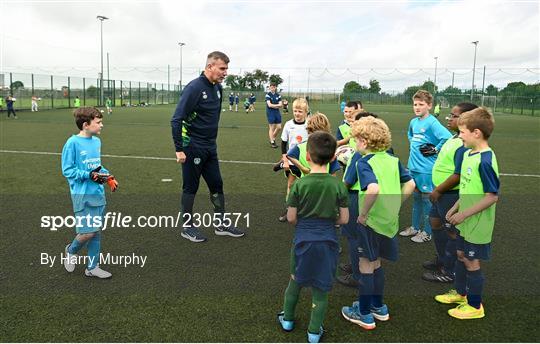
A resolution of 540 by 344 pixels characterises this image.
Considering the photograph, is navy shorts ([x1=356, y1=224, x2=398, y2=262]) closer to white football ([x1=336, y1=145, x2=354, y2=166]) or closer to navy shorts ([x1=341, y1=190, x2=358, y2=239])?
navy shorts ([x1=341, y1=190, x2=358, y2=239])

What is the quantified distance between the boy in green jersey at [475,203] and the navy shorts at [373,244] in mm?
533

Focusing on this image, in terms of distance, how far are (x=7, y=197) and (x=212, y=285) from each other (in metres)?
4.65

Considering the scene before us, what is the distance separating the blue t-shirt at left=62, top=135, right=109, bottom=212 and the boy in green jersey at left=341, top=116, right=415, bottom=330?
238 cm

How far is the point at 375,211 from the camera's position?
321 centimetres

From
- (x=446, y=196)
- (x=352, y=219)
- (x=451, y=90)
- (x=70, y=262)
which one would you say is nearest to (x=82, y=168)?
(x=70, y=262)

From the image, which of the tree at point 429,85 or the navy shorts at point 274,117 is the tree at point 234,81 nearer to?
the tree at point 429,85

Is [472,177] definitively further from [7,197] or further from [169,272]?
[7,197]

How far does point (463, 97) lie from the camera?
6050 cm

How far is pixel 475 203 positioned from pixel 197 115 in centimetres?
316

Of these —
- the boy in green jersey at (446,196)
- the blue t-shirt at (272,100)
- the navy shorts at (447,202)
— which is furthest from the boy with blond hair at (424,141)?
the blue t-shirt at (272,100)

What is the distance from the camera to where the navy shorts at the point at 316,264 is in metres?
2.83

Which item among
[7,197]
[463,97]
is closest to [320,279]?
[7,197]

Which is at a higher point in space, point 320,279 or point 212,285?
point 320,279

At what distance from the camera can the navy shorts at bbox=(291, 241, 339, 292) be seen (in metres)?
2.83
